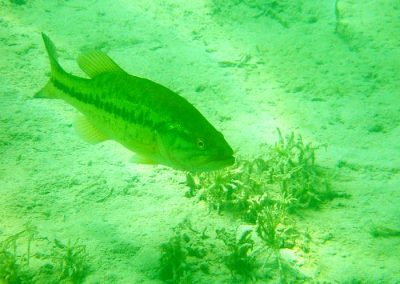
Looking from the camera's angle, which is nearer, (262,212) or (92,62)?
(92,62)

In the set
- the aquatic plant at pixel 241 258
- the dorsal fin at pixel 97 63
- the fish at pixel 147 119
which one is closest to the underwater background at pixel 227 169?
the aquatic plant at pixel 241 258

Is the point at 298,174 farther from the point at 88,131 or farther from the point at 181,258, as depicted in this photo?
the point at 88,131

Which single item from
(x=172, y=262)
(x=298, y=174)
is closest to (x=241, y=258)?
(x=172, y=262)

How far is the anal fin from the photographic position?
10.7 feet

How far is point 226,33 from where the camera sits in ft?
24.8

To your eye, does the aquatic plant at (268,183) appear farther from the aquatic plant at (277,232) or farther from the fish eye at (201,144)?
the fish eye at (201,144)

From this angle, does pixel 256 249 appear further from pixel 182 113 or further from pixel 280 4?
pixel 280 4

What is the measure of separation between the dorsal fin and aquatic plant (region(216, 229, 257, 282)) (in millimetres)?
1902

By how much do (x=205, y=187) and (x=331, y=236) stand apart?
141 cm

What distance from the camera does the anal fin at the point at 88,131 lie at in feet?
10.7

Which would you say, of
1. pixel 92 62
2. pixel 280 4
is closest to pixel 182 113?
pixel 92 62

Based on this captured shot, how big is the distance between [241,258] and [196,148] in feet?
4.88

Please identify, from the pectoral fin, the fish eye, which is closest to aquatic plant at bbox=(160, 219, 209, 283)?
the pectoral fin

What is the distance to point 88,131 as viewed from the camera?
3285mm
